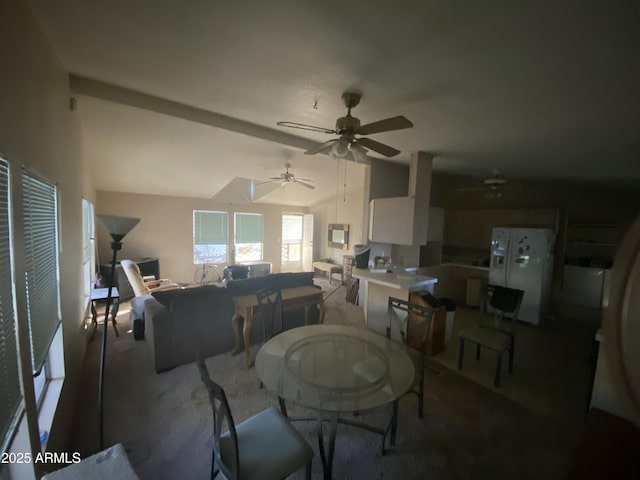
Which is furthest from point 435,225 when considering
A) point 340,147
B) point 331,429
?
point 331,429

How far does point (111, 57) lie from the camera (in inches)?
75.8

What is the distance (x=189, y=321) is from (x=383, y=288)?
93.2 inches

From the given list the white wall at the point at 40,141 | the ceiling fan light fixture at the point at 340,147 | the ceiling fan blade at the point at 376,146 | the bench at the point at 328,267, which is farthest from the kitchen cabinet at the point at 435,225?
the white wall at the point at 40,141

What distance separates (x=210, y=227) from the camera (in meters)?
6.53

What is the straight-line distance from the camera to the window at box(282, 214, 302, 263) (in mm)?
7766

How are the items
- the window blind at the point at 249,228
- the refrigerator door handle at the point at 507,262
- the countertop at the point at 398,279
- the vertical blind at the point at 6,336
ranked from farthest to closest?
the window blind at the point at 249,228 → the refrigerator door handle at the point at 507,262 → the countertop at the point at 398,279 → the vertical blind at the point at 6,336

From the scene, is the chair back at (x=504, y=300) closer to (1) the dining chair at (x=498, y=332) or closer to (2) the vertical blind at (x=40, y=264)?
(1) the dining chair at (x=498, y=332)

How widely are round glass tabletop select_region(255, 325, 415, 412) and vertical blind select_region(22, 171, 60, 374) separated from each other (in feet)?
4.03

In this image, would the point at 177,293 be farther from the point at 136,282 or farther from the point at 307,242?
the point at 307,242

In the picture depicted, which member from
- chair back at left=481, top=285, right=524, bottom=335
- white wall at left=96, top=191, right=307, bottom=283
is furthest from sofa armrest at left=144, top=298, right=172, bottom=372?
white wall at left=96, top=191, right=307, bottom=283

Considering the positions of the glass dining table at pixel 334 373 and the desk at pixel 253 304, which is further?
the desk at pixel 253 304

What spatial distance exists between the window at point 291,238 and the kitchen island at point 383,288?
4.28m

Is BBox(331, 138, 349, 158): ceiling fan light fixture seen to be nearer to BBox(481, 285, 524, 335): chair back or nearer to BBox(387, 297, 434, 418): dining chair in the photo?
BBox(387, 297, 434, 418): dining chair

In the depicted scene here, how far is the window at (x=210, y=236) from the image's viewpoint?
250 inches
